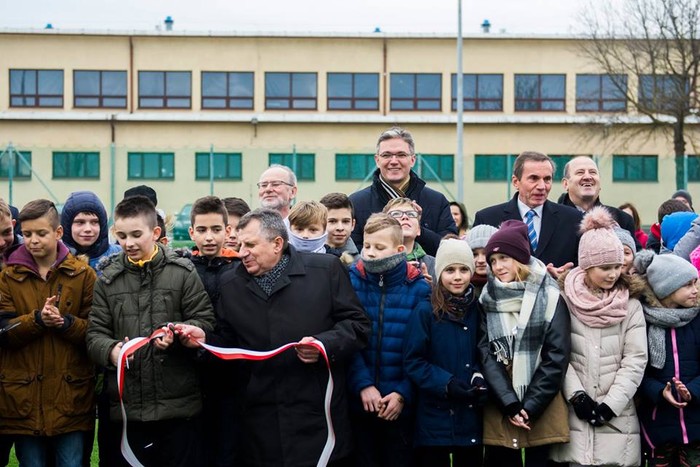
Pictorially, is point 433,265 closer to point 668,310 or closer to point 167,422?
point 668,310

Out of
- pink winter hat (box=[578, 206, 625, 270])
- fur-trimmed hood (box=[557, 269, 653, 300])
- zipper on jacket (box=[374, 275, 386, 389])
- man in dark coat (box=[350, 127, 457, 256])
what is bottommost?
zipper on jacket (box=[374, 275, 386, 389])

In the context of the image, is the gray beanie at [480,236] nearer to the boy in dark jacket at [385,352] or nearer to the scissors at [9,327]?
the boy in dark jacket at [385,352]

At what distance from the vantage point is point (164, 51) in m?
35.8

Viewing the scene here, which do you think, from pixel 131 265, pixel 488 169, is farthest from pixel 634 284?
pixel 488 169

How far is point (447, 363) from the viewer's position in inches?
198

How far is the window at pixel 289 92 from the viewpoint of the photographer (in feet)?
118

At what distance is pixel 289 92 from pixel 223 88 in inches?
117

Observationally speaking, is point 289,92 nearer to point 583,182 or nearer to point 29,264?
point 583,182

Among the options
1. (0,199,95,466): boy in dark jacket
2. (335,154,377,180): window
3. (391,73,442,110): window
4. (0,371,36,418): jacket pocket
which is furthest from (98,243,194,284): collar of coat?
(391,73,442,110): window

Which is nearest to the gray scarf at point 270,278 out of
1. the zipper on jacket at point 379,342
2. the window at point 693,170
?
the zipper on jacket at point 379,342

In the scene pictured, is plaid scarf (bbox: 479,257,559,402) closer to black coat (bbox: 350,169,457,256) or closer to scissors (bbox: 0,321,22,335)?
→ black coat (bbox: 350,169,457,256)

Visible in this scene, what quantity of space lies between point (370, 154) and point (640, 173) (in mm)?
11408

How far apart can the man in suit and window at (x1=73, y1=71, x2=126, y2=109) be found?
3239cm

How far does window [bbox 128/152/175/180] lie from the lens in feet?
83.1
